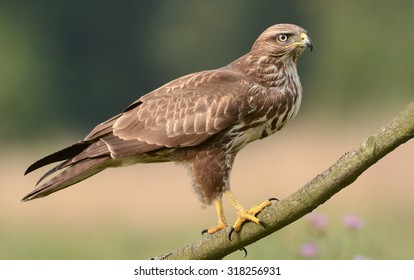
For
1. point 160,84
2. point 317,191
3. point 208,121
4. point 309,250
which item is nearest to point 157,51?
point 160,84

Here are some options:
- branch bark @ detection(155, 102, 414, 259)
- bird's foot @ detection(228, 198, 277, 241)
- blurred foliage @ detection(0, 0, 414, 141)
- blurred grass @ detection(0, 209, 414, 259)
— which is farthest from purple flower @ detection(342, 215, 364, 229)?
blurred foliage @ detection(0, 0, 414, 141)

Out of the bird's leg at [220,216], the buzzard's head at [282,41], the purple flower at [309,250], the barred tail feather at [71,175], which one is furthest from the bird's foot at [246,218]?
the purple flower at [309,250]

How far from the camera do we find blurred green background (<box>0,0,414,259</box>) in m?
11.3

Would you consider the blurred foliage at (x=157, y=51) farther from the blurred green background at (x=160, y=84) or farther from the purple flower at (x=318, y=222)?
the purple flower at (x=318, y=222)

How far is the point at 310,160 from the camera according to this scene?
1316 centimetres

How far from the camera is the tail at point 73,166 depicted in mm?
6398

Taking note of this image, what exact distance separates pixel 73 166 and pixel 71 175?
0.35ft

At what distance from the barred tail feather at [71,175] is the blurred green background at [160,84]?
5.76ft

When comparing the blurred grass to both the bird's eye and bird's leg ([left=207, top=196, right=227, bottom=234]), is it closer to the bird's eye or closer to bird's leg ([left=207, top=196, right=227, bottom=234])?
bird's leg ([left=207, top=196, right=227, bottom=234])

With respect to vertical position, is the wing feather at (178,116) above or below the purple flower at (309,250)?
above

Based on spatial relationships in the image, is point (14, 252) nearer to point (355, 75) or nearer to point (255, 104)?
point (255, 104)

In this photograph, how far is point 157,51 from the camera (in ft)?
108

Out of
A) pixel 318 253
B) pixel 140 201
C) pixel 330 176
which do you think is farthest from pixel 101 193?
pixel 330 176

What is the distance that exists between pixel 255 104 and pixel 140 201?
7134mm
